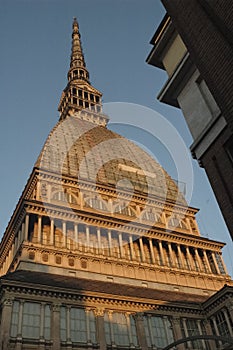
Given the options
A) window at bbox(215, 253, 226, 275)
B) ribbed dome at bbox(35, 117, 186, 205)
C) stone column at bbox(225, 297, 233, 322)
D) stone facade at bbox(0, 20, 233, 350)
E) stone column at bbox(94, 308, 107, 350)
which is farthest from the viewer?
ribbed dome at bbox(35, 117, 186, 205)

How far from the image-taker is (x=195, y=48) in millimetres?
15141

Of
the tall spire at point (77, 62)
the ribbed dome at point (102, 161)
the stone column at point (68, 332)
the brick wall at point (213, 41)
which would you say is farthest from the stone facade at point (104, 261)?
the tall spire at point (77, 62)

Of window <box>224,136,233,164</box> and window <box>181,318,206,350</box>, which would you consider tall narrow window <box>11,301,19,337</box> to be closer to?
window <box>181,318,206,350</box>

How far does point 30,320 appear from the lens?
36.4m

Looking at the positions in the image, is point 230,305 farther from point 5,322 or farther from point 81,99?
point 81,99

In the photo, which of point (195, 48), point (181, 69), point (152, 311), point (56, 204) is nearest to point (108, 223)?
point (56, 204)

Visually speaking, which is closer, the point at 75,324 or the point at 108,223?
the point at 75,324

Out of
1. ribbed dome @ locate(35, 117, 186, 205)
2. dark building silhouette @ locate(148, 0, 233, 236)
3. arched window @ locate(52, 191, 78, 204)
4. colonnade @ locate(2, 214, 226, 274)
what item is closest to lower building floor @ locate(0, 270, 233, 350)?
colonnade @ locate(2, 214, 226, 274)

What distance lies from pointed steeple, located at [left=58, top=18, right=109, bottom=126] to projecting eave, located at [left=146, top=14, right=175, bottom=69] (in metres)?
82.0

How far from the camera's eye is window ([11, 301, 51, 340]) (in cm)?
3550

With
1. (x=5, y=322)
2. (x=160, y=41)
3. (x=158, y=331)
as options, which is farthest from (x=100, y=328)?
(x=160, y=41)

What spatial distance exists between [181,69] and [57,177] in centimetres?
4668

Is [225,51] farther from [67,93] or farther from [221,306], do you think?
[67,93]

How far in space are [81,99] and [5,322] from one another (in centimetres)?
8160
